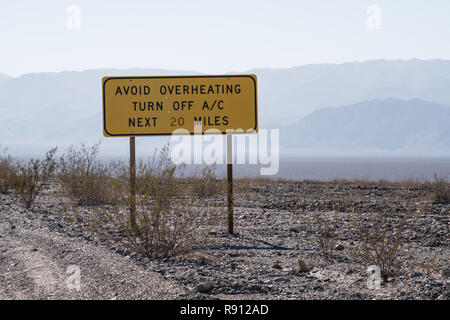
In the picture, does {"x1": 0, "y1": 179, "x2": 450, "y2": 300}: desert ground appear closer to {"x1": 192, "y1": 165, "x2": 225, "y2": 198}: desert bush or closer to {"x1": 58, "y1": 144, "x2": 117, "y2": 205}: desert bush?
{"x1": 192, "y1": 165, "x2": 225, "y2": 198}: desert bush

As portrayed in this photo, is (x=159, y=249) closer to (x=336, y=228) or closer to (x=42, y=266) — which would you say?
(x=42, y=266)

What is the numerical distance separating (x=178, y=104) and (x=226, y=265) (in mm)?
3768

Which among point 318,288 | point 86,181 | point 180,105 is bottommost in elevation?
point 318,288

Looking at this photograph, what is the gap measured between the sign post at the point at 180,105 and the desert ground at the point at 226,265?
1.64 m

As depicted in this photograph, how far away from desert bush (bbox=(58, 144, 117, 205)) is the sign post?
350 centimetres

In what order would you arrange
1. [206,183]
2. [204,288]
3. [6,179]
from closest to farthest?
[204,288] < [206,183] < [6,179]

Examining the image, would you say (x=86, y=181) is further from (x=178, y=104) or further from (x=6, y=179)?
(x=178, y=104)

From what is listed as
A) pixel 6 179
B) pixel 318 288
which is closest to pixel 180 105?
pixel 318 288

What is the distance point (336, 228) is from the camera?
423 inches

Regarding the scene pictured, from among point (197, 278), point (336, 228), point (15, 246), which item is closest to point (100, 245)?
point (15, 246)

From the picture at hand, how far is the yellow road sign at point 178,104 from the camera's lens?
10.1 meters

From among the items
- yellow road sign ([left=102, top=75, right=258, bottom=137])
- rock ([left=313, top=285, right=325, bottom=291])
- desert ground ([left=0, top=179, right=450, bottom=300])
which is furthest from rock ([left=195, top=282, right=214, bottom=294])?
yellow road sign ([left=102, top=75, right=258, bottom=137])

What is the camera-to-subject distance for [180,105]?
10.2 metres

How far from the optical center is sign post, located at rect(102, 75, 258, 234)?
10102 millimetres
